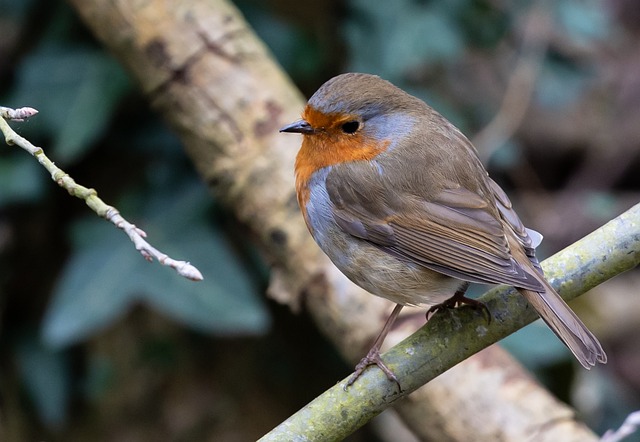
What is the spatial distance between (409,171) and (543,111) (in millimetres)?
3460

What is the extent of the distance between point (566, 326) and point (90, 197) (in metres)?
1.09

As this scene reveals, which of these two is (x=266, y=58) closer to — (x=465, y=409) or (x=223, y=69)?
(x=223, y=69)

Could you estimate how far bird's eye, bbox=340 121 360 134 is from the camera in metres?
2.45

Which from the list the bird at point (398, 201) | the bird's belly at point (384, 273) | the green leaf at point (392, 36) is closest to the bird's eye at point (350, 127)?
the bird at point (398, 201)

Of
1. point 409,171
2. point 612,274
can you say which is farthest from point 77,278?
point 612,274

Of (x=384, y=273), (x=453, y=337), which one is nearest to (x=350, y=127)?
(x=384, y=273)

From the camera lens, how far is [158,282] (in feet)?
9.93

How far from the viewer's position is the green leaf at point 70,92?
315 cm

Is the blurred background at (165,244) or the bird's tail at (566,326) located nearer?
the bird's tail at (566,326)

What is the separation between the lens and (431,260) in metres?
2.29

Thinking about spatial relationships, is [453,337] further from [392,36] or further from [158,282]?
[392,36]

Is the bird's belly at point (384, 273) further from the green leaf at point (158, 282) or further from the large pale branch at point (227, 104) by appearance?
the green leaf at point (158, 282)

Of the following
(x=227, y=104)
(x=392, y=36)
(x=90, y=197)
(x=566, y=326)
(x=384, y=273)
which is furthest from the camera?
(x=392, y=36)

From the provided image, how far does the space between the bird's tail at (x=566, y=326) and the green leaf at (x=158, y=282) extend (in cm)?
118
